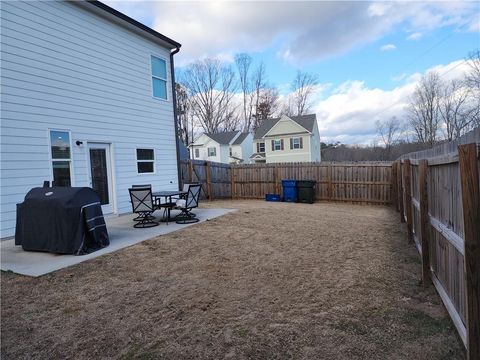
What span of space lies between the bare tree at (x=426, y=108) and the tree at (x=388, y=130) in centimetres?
383

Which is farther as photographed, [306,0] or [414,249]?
[306,0]

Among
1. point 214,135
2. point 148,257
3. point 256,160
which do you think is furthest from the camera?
point 214,135

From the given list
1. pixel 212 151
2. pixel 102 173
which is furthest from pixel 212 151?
pixel 102 173

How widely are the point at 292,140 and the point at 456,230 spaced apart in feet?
90.8

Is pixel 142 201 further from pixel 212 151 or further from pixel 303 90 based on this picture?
pixel 303 90

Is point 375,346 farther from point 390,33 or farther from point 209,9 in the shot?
point 390,33

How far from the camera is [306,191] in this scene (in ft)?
43.3

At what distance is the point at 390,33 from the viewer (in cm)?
1172

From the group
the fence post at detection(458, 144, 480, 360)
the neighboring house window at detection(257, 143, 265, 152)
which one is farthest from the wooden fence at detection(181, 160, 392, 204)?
the neighboring house window at detection(257, 143, 265, 152)

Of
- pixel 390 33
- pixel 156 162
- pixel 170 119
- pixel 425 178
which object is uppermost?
pixel 390 33

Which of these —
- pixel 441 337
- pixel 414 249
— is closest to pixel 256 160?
pixel 414 249

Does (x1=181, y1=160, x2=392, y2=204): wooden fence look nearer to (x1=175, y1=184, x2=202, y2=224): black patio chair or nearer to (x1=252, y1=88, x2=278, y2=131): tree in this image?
(x1=175, y1=184, x2=202, y2=224): black patio chair

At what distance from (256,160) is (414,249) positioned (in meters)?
29.8

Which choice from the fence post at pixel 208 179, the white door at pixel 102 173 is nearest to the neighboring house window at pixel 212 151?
the fence post at pixel 208 179
